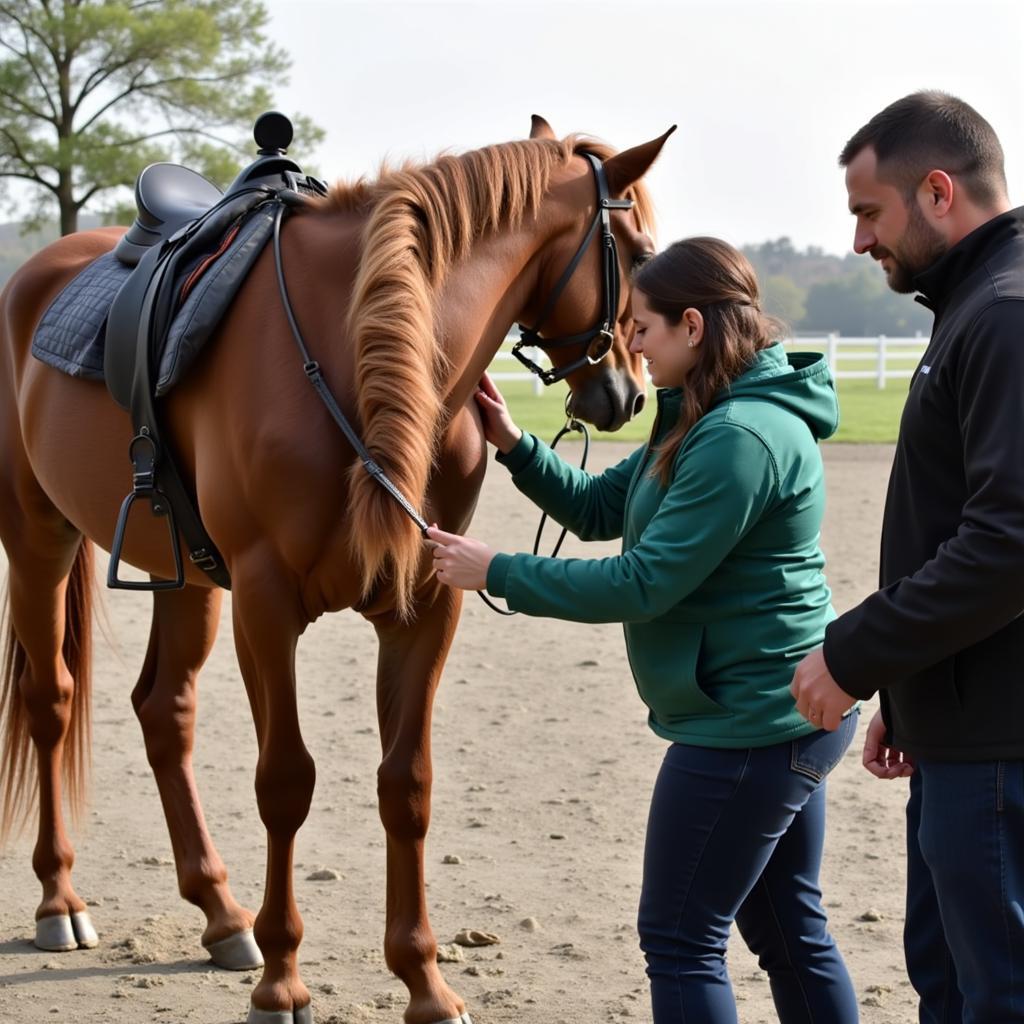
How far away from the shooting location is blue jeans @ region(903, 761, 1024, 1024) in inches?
73.8

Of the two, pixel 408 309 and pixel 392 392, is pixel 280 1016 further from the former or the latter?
pixel 408 309

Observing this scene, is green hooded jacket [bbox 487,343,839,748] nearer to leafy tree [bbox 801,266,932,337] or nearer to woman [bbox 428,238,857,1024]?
woman [bbox 428,238,857,1024]

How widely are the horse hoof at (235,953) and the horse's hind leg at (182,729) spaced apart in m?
0.05

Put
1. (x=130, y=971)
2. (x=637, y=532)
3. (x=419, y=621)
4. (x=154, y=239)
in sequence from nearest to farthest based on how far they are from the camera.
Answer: (x=637, y=532), (x=419, y=621), (x=130, y=971), (x=154, y=239)

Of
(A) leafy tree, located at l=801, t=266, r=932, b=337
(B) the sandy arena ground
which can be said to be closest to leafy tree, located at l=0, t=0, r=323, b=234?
(B) the sandy arena ground

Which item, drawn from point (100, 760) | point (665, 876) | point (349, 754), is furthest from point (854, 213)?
point (100, 760)

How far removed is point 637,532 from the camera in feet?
8.00

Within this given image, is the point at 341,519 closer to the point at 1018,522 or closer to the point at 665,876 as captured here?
the point at 665,876

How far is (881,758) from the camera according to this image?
2.36 metres

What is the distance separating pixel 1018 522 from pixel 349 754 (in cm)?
390

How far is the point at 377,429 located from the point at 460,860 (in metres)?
1.95

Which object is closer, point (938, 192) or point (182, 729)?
point (938, 192)

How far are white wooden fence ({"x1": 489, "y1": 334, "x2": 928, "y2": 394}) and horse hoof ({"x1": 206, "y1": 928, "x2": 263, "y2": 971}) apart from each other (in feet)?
58.8

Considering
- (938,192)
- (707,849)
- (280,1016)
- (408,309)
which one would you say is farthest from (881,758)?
(280,1016)
